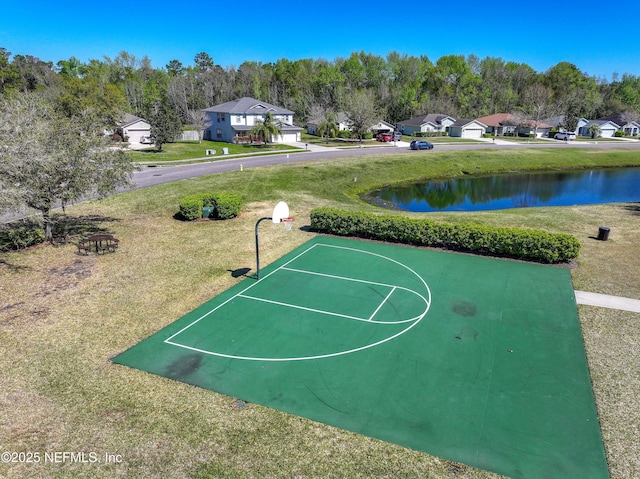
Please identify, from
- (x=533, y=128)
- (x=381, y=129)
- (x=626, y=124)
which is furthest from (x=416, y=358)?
(x=626, y=124)

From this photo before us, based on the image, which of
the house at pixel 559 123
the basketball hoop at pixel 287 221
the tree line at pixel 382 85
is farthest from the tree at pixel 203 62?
the basketball hoop at pixel 287 221

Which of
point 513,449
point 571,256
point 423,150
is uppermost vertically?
point 423,150

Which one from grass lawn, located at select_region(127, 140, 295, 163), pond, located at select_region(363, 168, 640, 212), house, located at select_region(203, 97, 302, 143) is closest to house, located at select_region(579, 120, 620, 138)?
pond, located at select_region(363, 168, 640, 212)

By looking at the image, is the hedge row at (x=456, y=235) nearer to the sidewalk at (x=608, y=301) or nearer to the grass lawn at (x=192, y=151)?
the sidewalk at (x=608, y=301)

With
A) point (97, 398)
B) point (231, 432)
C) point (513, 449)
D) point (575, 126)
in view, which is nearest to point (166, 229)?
point (97, 398)

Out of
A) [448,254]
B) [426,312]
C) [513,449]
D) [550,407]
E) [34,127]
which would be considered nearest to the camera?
[513,449]

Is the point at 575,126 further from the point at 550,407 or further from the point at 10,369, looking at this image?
the point at 10,369
